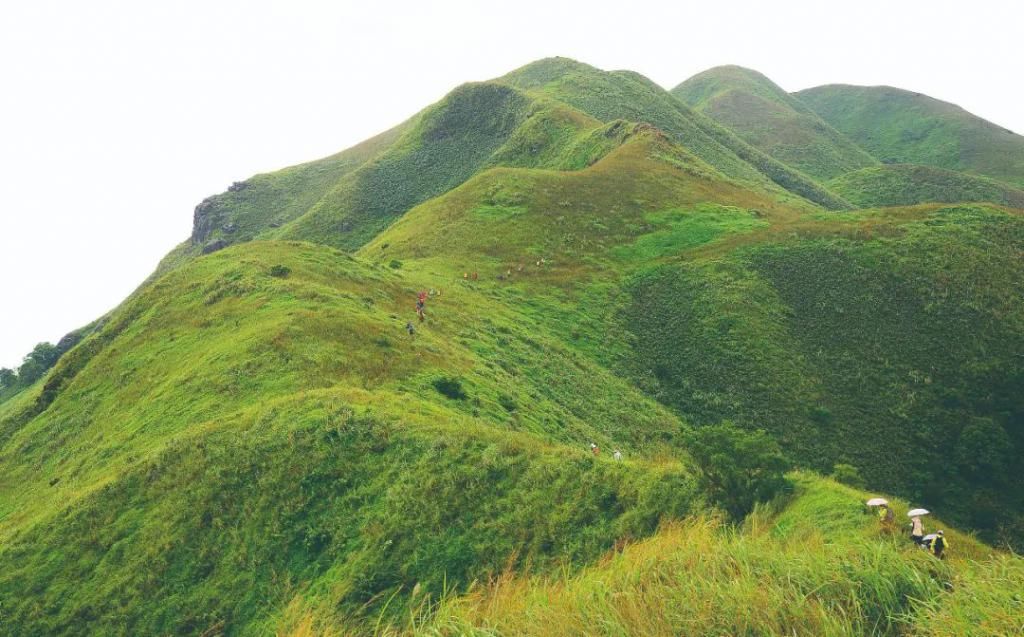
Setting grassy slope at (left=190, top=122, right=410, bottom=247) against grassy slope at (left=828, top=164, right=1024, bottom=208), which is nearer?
grassy slope at (left=828, top=164, right=1024, bottom=208)

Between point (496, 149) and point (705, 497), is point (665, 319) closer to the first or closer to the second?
point (705, 497)

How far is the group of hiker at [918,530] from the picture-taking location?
9.71 m

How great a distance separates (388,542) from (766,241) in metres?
60.8

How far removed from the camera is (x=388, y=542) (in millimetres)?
15555

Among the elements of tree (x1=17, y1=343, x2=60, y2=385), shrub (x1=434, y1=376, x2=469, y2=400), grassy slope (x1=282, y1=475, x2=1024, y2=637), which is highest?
tree (x1=17, y1=343, x2=60, y2=385)

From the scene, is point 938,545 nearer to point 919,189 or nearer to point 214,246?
point 214,246

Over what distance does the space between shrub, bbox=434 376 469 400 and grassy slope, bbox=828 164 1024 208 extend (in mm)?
151763

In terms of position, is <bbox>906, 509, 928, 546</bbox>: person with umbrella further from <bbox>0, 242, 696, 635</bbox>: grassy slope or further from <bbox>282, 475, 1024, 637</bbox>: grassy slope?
<bbox>0, 242, 696, 635</bbox>: grassy slope

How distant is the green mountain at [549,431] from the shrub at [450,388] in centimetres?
19

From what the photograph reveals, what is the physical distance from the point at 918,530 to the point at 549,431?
61.5ft

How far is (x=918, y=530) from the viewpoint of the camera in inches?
444

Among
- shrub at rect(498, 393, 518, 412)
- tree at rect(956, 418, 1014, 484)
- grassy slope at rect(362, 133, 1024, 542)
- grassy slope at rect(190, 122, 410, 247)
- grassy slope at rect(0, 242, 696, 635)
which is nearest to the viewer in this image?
grassy slope at rect(0, 242, 696, 635)

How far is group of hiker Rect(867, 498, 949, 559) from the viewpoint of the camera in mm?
9711

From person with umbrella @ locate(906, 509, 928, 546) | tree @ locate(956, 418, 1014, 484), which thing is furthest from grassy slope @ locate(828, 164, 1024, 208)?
person with umbrella @ locate(906, 509, 928, 546)
